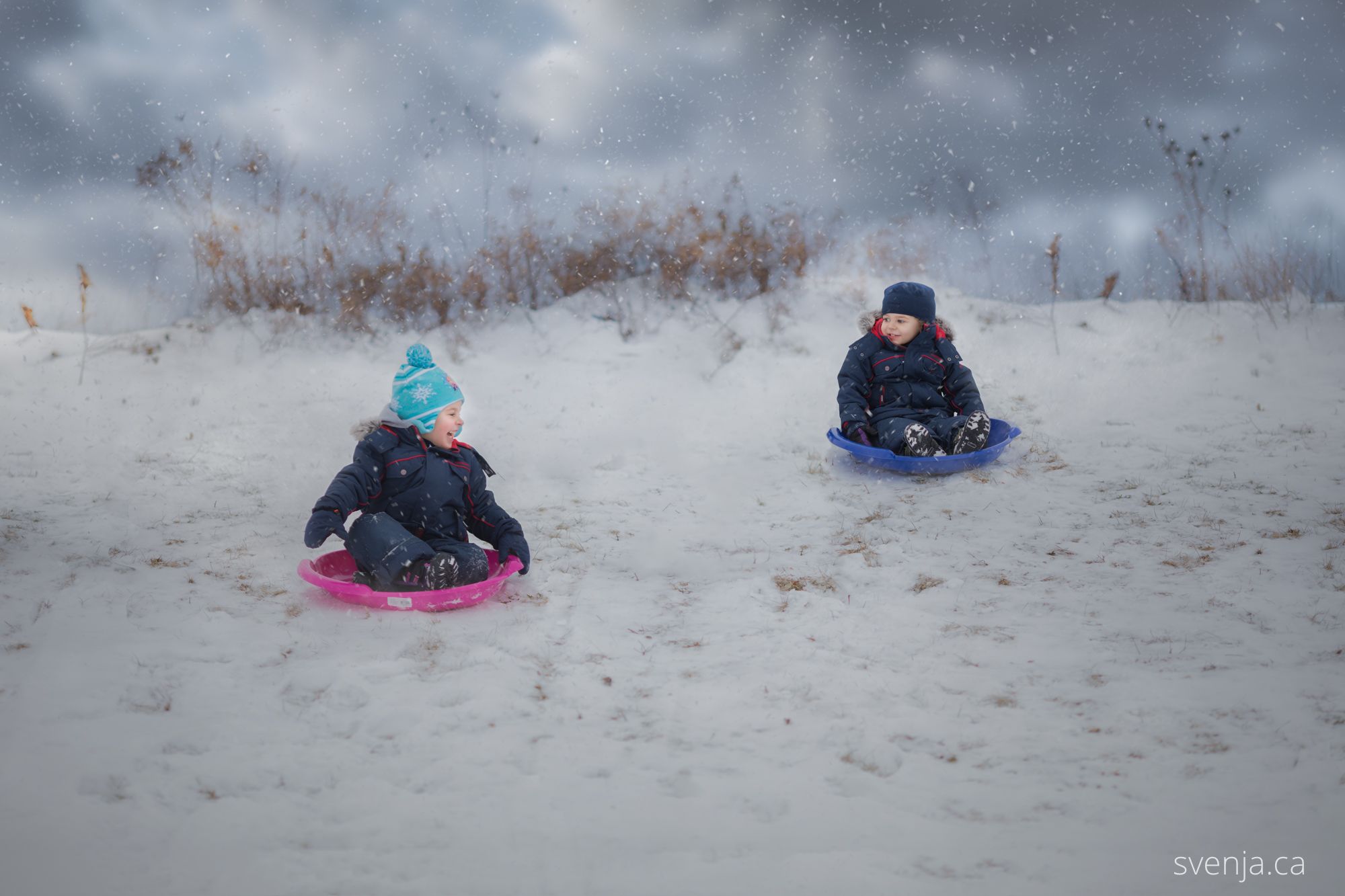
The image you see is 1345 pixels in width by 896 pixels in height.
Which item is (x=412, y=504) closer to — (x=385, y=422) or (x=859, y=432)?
(x=385, y=422)

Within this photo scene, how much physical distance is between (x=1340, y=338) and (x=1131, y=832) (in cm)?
817

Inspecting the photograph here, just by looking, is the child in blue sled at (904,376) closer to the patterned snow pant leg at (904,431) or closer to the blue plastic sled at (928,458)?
the patterned snow pant leg at (904,431)

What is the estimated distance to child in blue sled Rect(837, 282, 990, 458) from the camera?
239 inches

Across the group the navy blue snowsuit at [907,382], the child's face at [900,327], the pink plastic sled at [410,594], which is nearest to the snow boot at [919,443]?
the navy blue snowsuit at [907,382]

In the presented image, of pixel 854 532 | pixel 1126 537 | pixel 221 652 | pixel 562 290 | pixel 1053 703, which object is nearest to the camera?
pixel 1053 703

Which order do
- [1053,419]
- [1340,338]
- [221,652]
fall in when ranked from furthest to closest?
[1340,338] < [1053,419] < [221,652]

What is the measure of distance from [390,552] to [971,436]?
3704 mm

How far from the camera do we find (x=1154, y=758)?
2.54 metres

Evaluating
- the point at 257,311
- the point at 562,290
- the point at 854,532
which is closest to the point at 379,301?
the point at 257,311

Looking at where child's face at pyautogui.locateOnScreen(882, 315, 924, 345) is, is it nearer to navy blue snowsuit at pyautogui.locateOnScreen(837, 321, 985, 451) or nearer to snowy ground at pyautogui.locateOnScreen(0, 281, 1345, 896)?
navy blue snowsuit at pyautogui.locateOnScreen(837, 321, 985, 451)

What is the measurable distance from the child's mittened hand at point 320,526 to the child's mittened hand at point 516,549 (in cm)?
75

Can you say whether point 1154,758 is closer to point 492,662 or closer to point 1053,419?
point 492,662

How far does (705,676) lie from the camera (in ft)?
10.6

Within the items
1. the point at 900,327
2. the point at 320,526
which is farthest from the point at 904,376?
the point at 320,526
